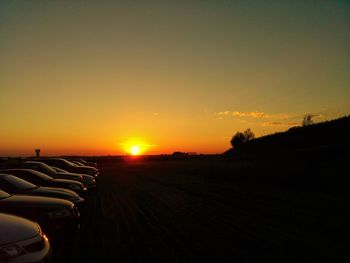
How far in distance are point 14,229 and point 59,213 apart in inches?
117

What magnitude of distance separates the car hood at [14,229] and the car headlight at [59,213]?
2.16 metres

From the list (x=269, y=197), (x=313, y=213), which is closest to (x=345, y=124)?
(x=269, y=197)

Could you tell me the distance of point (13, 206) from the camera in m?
7.82

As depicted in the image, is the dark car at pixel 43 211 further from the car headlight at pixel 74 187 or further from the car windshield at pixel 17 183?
the car headlight at pixel 74 187

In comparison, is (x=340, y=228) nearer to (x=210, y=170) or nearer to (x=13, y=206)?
(x=13, y=206)

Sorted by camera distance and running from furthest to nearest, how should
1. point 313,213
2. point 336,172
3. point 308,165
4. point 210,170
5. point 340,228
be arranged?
point 210,170
point 308,165
point 336,172
point 313,213
point 340,228

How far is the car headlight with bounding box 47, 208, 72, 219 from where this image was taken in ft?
26.1

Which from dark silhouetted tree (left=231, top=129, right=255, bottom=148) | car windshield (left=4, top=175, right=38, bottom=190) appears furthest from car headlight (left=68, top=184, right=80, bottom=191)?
dark silhouetted tree (left=231, top=129, right=255, bottom=148)

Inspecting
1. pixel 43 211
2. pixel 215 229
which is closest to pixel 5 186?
pixel 43 211

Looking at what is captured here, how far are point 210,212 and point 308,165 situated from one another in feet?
56.5

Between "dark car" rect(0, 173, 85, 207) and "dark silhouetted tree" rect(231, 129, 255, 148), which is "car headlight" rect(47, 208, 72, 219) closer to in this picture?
"dark car" rect(0, 173, 85, 207)

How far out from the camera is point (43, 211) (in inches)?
312

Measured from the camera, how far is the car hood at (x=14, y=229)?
481 centimetres

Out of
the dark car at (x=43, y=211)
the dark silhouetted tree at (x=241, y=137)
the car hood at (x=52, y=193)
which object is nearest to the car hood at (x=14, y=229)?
the dark car at (x=43, y=211)
